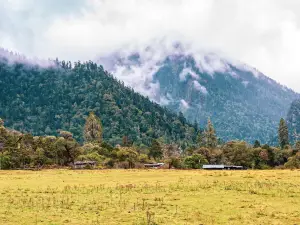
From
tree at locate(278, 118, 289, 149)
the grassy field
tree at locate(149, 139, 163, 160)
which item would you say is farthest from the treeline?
the grassy field

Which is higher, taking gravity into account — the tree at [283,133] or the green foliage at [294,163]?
the tree at [283,133]

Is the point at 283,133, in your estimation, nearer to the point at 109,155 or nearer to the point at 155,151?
the point at 155,151

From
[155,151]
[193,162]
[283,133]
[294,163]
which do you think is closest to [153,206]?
[193,162]

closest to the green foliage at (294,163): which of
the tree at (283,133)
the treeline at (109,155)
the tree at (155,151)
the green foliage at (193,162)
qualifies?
the treeline at (109,155)

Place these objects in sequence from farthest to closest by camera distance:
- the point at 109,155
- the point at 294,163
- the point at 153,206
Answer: the point at 109,155
the point at 294,163
the point at 153,206

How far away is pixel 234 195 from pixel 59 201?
60.4 ft

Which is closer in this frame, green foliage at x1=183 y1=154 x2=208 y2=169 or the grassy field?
the grassy field

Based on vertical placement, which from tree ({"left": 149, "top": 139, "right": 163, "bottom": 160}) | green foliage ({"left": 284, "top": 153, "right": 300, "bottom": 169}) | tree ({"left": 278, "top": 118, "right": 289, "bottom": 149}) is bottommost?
green foliage ({"left": 284, "top": 153, "right": 300, "bottom": 169})

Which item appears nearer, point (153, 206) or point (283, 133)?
point (153, 206)

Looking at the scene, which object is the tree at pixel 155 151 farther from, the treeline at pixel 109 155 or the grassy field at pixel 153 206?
the grassy field at pixel 153 206

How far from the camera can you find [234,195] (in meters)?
42.5

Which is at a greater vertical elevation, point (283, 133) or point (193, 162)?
point (283, 133)

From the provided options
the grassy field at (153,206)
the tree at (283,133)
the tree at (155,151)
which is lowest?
the grassy field at (153,206)

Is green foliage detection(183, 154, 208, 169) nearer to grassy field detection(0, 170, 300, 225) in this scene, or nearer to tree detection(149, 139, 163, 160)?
tree detection(149, 139, 163, 160)
